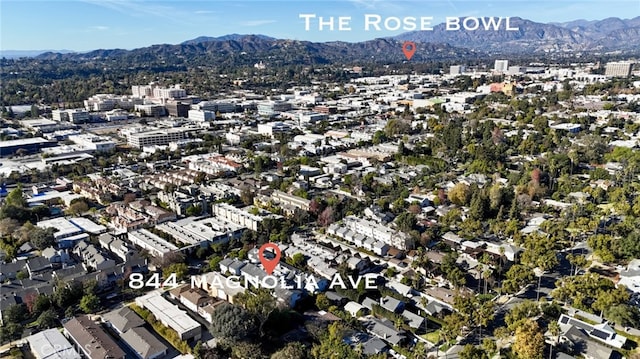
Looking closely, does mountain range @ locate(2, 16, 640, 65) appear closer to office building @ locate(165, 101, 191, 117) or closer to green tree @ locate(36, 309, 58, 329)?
office building @ locate(165, 101, 191, 117)

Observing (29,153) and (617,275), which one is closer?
(617,275)

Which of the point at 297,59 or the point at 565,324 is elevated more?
the point at 297,59

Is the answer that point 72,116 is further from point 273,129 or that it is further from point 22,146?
point 273,129

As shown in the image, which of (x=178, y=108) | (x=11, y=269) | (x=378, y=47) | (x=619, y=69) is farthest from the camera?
(x=378, y=47)

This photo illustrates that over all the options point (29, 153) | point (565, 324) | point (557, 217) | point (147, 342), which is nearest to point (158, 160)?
point (29, 153)

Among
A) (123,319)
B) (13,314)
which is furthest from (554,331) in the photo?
(13,314)

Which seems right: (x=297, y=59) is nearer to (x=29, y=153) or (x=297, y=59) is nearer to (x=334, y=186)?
(x=29, y=153)

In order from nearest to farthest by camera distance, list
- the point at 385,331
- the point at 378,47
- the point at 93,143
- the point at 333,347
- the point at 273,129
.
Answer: the point at 333,347 < the point at 385,331 < the point at 93,143 < the point at 273,129 < the point at 378,47
